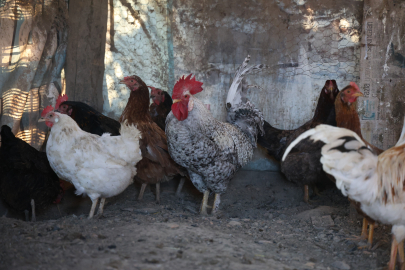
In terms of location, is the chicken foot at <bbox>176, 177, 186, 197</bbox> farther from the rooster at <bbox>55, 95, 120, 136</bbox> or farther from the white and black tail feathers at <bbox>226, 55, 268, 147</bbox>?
the rooster at <bbox>55, 95, 120, 136</bbox>

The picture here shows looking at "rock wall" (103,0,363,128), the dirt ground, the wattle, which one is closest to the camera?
the dirt ground

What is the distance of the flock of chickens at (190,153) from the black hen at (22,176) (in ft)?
0.04

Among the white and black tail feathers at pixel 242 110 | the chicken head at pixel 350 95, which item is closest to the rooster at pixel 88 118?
the white and black tail feathers at pixel 242 110

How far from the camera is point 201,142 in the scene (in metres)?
3.83

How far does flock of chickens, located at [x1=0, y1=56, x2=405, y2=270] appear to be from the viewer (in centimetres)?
246

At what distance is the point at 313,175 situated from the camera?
452 centimetres

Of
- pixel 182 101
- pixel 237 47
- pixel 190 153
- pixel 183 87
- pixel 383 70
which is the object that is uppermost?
pixel 237 47

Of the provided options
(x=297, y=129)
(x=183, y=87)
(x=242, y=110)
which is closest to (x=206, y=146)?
(x=183, y=87)

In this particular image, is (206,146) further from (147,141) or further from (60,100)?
(60,100)

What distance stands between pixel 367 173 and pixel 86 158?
8.92 feet

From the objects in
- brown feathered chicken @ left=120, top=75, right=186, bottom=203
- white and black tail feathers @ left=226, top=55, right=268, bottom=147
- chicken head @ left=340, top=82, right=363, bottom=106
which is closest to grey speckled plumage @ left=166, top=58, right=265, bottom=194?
white and black tail feathers @ left=226, top=55, right=268, bottom=147

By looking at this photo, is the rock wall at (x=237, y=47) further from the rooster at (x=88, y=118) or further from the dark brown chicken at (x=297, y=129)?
the rooster at (x=88, y=118)

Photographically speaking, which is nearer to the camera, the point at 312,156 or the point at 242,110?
the point at 312,156

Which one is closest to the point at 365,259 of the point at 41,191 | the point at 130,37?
the point at 41,191
